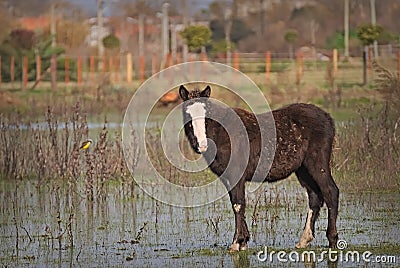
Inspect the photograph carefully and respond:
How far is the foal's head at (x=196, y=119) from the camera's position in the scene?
34.6 feet

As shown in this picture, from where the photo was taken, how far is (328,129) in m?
11.2

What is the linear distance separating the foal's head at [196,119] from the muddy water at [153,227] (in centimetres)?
125

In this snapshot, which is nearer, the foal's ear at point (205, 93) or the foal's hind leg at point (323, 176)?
the foal's ear at point (205, 93)

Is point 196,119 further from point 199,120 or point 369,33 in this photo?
point 369,33

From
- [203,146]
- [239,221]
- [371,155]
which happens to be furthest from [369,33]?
[203,146]

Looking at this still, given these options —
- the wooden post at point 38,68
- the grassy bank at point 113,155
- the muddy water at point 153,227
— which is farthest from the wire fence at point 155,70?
the muddy water at point 153,227

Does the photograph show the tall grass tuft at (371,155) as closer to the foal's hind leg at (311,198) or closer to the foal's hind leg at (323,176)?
the foal's hind leg at (311,198)

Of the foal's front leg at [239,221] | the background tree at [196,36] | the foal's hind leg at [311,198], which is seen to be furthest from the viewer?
the background tree at [196,36]

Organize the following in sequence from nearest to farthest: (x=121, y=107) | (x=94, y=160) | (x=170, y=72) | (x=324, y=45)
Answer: (x=94, y=160)
(x=121, y=107)
(x=170, y=72)
(x=324, y=45)

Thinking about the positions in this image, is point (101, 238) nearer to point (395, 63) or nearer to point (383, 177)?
point (383, 177)

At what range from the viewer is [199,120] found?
418 inches

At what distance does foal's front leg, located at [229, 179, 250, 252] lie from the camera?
10.6 metres

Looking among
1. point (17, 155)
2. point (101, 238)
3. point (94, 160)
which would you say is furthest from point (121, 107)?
point (101, 238)

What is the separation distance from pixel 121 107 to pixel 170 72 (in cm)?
703
